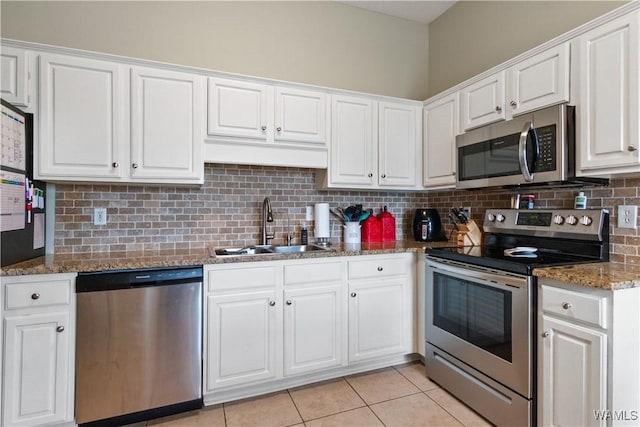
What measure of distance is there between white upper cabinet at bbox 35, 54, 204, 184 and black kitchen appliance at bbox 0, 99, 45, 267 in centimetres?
7

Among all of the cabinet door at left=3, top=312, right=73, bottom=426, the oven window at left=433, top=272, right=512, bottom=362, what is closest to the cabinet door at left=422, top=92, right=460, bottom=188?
the oven window at left=433, top=272, right=512, bottom=362

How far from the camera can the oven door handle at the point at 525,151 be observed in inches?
72.9

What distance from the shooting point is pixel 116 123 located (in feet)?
6.61

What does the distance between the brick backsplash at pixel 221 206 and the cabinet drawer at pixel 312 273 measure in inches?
24.4

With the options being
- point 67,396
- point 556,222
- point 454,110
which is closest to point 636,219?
point 556,222

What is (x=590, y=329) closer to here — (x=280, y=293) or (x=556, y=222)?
(x=556, y=222)

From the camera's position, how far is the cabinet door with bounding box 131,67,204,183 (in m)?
2.06

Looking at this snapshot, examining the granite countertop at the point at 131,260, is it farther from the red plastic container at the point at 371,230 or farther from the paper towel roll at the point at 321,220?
the red plastic container at the point at 371,230

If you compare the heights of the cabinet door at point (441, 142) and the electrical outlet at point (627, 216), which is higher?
the cabinet door at point (441, 142)

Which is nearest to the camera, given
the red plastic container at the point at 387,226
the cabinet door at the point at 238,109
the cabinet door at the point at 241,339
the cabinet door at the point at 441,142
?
the cabinet door at the point at 241,339

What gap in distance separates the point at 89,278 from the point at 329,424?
4.91ft

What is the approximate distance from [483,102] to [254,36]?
5.92 feet

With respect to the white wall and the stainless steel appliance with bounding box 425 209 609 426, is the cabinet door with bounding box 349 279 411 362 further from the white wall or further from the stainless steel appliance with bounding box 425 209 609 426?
the white wall

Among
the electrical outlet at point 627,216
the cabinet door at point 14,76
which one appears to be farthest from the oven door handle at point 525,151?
the cabinet door at point 14,76
